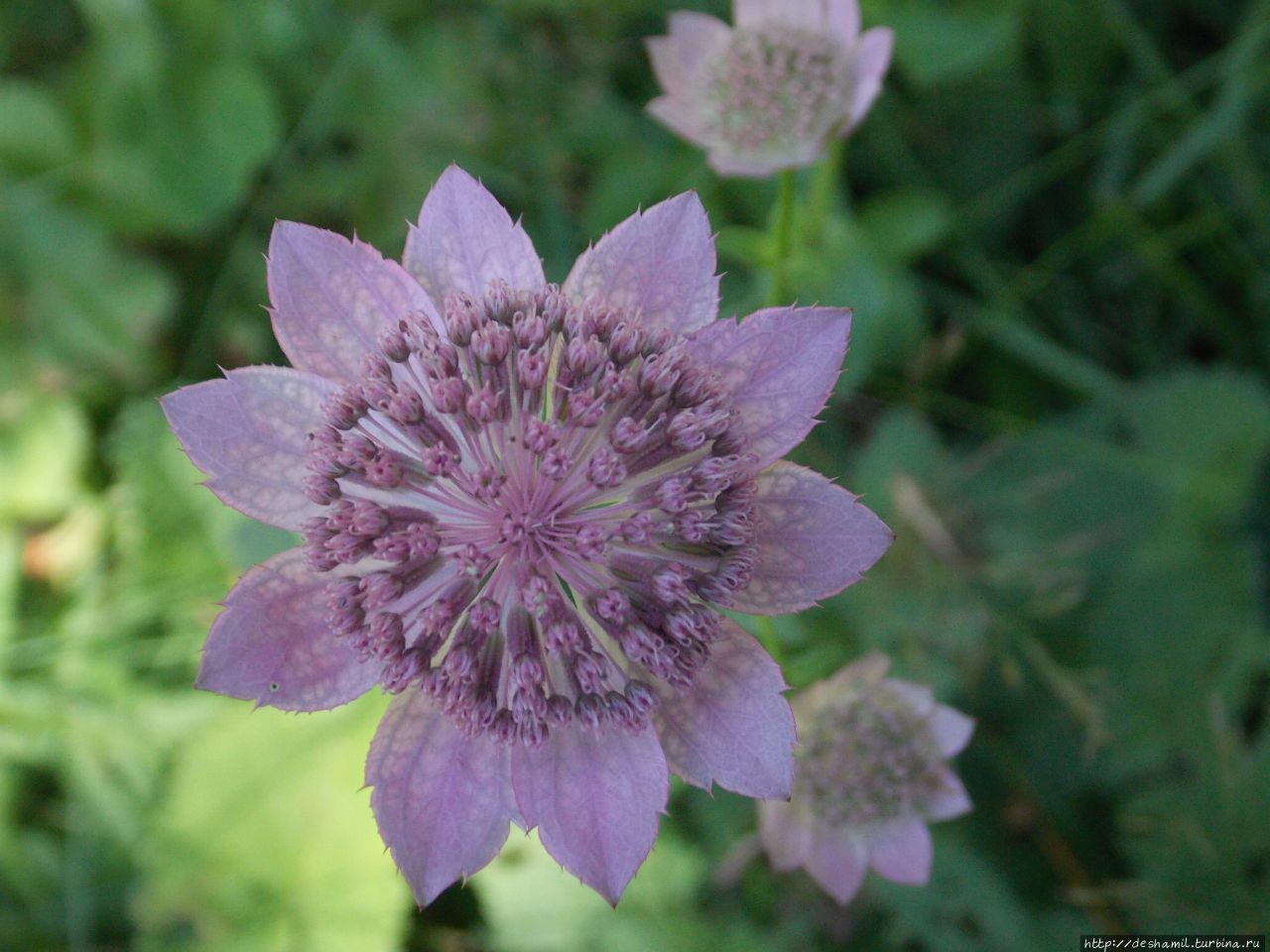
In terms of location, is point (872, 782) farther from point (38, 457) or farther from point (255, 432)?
point (38, 457)

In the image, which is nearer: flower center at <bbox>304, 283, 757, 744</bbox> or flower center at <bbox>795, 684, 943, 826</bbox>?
flower center at <bbox>304, 283, 757, 744</bbox>

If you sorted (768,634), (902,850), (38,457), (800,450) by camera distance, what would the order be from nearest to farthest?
1. (768,634)
2. (902,850)
3. (800,450)
4. (38,457)

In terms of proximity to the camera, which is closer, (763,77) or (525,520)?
(525,520)

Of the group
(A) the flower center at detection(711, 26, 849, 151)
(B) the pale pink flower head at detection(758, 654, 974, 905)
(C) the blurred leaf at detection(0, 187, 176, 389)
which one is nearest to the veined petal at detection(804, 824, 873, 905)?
(B) the pale pink flower head at detection(758, 654, 974, 905)

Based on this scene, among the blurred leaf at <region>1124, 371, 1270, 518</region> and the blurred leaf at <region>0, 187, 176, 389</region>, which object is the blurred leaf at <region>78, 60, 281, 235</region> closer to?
the blurred leaf at <region>0, 187, 176, 389</region>

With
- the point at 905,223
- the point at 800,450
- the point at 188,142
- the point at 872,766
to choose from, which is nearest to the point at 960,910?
the point at 872,766

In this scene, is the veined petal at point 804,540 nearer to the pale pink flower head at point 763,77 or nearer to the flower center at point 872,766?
the flower center at point 872,766
